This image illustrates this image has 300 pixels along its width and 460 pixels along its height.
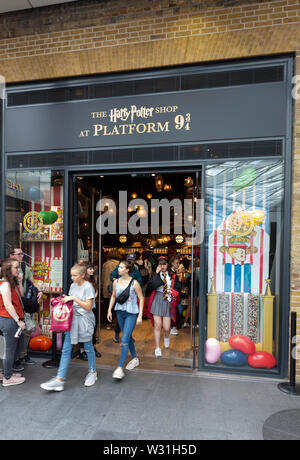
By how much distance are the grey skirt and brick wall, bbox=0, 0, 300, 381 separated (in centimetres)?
231

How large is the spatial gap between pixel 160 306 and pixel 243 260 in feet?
6.24

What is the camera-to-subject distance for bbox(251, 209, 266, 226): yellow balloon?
485 centimetres

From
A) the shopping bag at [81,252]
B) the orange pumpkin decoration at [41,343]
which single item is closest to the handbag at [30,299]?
the orange pumpkin decoration at [41,343]

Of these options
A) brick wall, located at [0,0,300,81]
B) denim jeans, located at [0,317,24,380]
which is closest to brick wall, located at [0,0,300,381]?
brick wall, located at [0,0,300,81]

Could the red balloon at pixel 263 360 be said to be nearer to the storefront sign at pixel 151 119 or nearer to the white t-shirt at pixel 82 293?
the white t-shirt at pixel 82 293

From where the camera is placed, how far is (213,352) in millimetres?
4879

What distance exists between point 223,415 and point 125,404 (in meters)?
1.23

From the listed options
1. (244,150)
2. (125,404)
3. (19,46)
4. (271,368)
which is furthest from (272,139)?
(19,46)

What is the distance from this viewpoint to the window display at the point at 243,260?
4.79m

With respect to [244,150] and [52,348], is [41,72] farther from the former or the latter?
[52,348]

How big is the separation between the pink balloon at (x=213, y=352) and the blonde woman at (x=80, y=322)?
1847 millimetres

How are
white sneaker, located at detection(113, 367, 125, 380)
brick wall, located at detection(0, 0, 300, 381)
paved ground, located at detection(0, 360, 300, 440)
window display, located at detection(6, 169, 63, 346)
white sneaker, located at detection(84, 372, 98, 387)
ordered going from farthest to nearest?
window display, located at detection(6, 169, 63, 346), brick wall, located at detection(0, 0, 300, 381), white sneaker, located at detection(113, 367, 125, 380), white sneaker, located at detection(84, 372, 98, 387), paved ground, located at detection(0, 360, 300, 440)
